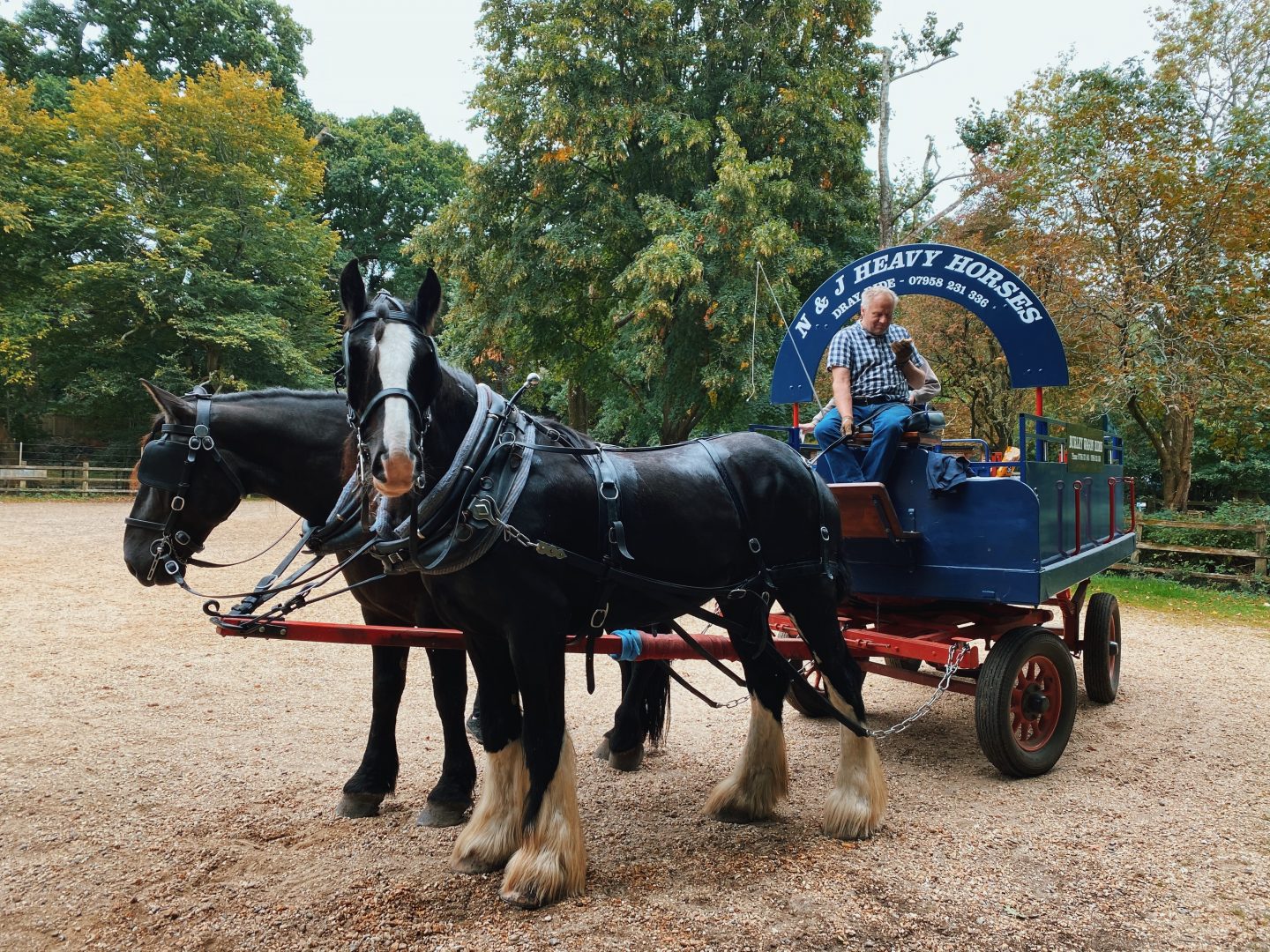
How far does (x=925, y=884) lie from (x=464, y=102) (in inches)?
660

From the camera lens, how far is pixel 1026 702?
4.40m

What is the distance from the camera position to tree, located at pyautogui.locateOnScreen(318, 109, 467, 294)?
32875 mm

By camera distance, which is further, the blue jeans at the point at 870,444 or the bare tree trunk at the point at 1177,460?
the bare tree trunk at the point at 1177,460

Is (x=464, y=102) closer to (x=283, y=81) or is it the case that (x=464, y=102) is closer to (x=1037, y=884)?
(x=1037, y=884)

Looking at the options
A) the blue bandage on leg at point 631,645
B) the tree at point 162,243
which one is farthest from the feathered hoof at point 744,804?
the tree at point 162,243

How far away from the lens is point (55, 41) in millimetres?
29828

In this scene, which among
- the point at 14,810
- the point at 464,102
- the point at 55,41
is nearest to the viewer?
the point at 14,810

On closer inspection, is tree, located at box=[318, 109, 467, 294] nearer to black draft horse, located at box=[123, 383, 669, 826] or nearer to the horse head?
black draft horse, located at box=[123, 383, 669, 826]

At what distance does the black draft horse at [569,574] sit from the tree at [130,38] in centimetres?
3340

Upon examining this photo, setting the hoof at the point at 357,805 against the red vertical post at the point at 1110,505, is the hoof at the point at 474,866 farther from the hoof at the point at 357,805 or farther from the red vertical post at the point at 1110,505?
the red vertical post at the point at 1110,505

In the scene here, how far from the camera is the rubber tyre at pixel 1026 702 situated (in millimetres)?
4141

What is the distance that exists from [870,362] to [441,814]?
11.2 ft

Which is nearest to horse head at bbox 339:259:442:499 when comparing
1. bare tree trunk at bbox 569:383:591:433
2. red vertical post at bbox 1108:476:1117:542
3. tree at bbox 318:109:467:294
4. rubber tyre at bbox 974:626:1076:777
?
rubber tyre at bbox 974:626:1076:777

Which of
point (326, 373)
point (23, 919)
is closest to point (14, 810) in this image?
point (23, 919)
